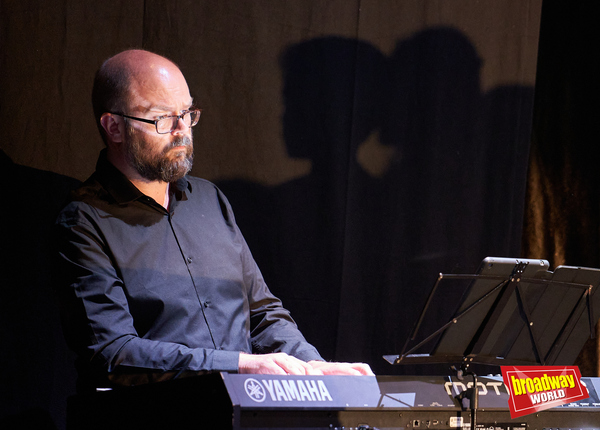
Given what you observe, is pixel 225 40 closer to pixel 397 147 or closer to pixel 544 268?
pixel 397 147

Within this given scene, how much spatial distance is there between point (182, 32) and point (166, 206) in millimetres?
940

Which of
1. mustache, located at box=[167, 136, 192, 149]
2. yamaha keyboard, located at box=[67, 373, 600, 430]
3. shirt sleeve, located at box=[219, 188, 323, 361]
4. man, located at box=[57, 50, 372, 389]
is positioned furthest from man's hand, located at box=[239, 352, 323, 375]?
mustache, located at box=[167, 136, 192, 149]

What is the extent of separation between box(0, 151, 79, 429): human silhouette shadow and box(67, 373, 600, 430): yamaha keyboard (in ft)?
3.18

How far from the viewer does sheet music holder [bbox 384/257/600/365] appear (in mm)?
1715

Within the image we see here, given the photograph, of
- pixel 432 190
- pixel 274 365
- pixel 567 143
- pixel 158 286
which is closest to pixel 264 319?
pixel 158 286

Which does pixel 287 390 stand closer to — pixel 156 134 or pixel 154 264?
pixel 154 264

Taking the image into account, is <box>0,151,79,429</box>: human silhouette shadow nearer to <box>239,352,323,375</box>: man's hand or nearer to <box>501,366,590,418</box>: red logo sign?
<box>239,352,323,375</box>: man's hand

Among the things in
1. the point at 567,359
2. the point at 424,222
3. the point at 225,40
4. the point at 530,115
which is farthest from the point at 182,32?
the point at 567,359

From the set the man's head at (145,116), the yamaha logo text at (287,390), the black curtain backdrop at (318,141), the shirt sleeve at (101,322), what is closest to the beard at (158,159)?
the man's head at (145,116)

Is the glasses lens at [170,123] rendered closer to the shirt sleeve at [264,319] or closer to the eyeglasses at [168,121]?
the eyeglasses at [168,121]

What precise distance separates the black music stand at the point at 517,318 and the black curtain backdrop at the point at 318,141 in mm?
1356

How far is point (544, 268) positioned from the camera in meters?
1.74

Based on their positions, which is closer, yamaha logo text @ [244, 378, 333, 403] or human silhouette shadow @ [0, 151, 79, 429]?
yamaha logo text @ [244, 378, 333, 403]

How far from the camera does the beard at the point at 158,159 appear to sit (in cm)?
216
